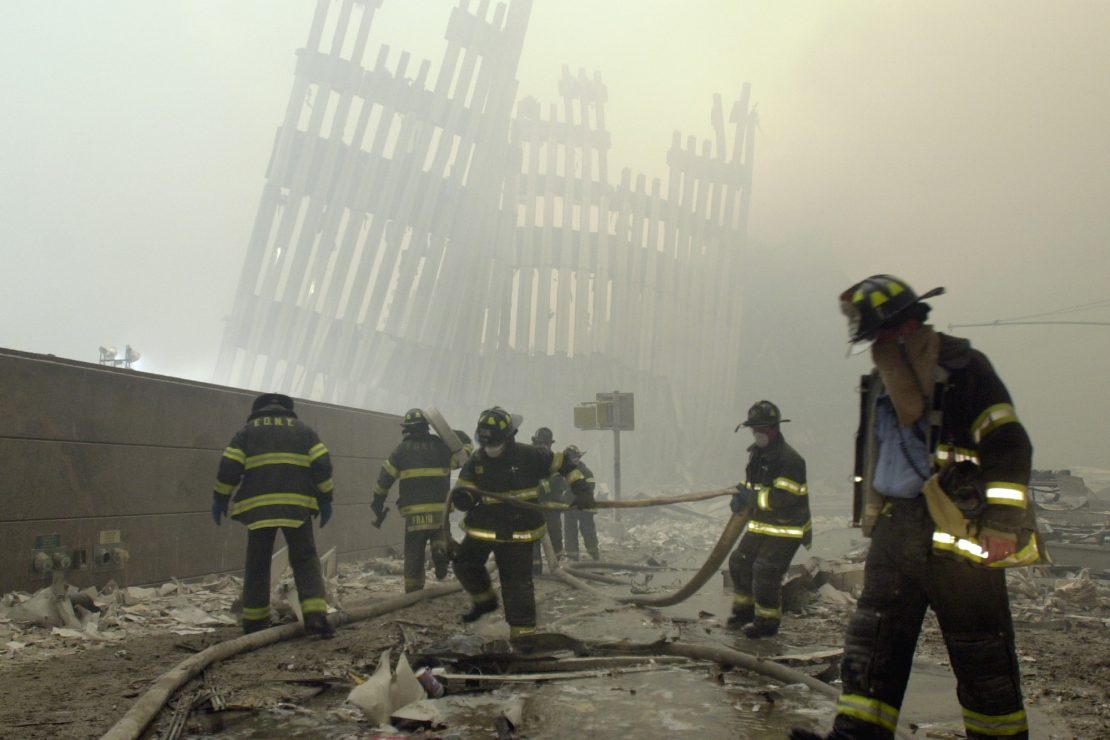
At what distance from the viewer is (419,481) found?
304 inches

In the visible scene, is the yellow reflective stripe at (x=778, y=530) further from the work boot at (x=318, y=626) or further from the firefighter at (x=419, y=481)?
the work boot at (x=318, y=626)

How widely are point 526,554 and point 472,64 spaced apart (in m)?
16.1

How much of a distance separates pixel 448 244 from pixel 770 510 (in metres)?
14.6

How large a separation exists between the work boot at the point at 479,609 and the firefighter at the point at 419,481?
167 centimetres

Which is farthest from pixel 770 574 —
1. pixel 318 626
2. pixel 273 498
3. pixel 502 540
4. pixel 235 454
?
pixel 235 454

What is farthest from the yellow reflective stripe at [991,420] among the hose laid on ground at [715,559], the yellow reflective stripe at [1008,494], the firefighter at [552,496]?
the firefighter at [552,496]

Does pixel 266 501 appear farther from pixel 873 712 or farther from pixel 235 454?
pixel 873 712

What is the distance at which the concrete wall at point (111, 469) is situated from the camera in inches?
241

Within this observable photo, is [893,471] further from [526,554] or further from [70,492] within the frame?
[70,492]

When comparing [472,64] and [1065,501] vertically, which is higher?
[472,64]

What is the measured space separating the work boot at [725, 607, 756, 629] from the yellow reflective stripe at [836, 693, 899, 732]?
3789mm

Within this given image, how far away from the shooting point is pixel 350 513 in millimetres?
11203

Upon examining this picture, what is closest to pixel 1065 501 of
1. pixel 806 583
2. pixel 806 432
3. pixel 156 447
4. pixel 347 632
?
pixel 806 583

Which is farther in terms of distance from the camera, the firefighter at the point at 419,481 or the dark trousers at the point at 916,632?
the firefighter at the point at 419,481
